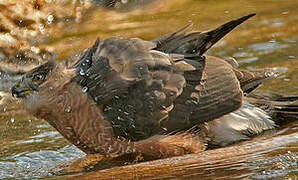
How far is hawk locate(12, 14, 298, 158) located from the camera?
192 inches

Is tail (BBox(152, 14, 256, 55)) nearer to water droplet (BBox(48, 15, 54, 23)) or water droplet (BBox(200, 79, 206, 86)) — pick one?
water droplet (BBox(200, 79, 206, 86))

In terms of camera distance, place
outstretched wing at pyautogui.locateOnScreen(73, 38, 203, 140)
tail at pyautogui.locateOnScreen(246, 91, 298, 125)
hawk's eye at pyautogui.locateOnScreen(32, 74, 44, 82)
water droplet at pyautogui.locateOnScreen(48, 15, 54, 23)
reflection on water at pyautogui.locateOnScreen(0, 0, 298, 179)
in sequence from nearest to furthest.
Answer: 1. reflection on water at pyautogui.locateOnScreen(0, 0, 298, 179)
2. outstretched wing at pyautogui.locateOnScreen(73, 38, 203, 140)
3. hawk's eye at pyautogui.locateOnScreen(32, 74, 44, 82)
4. tail at pyautogui.locateOnScreen(246, 91, 298, 125)
5. water droplet at pyautogui.locateOnScreen(48, 15, 54, 23)

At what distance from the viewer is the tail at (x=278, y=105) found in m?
5.46

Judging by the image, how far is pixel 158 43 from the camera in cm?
524

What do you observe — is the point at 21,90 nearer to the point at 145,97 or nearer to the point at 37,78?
the point at 37,78

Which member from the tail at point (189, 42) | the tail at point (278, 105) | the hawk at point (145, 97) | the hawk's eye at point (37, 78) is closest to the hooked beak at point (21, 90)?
the hawk at point (145, 97)

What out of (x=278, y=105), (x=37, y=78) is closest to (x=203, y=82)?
(x=278, y=105)

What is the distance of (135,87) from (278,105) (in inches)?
63.0

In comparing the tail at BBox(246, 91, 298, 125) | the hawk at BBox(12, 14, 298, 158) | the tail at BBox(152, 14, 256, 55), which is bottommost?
the tail at BBox(246, 91, 298, 125)

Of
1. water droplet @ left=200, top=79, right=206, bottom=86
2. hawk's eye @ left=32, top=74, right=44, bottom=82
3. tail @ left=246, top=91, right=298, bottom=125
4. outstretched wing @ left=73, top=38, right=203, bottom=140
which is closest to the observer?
outstretched wing @ left=73, top=38, right=203, bottom=140

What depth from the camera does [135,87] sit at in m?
Result: 4.86

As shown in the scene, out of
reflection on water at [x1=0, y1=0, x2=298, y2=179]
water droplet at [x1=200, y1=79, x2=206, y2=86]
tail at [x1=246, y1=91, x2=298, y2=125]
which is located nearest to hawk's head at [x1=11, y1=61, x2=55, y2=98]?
reflection on water at [x1=0, y1=0, x2=298, y2=179]

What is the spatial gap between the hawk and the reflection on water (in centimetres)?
40

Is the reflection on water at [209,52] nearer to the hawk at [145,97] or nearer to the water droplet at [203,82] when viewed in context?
the hawk at [145,97]
